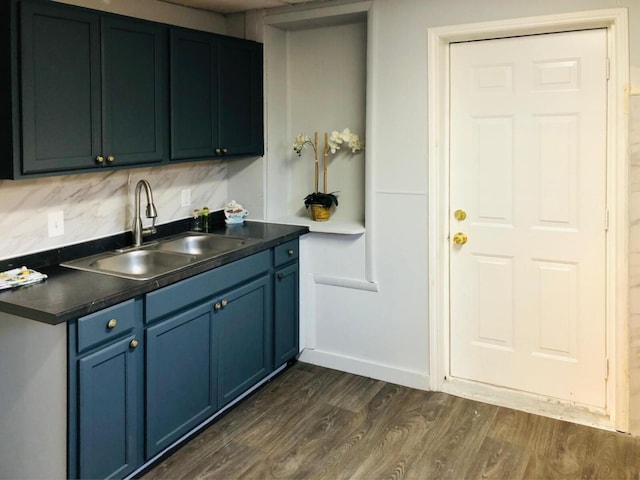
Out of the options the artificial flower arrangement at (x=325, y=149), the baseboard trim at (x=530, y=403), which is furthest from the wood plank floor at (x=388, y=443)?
the artificial flower arrangement at (x=325, y=149)

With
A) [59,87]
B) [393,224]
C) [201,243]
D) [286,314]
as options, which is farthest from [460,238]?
[59,87]

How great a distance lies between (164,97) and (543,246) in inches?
83.0

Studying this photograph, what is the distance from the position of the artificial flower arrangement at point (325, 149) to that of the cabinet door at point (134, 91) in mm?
1035

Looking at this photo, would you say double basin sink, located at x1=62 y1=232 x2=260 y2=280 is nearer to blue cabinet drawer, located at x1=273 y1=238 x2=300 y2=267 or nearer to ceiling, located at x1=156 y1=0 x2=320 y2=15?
blue cabinet drawer, located at x1=273 y1=238 x2=300 y2=267

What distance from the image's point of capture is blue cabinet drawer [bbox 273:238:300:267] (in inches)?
133

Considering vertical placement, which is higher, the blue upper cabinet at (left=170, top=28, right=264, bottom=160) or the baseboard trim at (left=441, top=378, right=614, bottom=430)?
the blue upper cabinet at (left=170, top=28, right=264, bottom=160)

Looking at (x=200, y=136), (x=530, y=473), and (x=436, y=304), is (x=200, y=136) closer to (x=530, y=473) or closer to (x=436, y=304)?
(x=436, y=304)

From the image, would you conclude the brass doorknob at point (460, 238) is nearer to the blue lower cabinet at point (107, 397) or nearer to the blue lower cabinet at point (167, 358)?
the blue lower cabinet at point (167, 358)

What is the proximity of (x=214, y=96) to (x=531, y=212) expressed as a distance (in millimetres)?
1832

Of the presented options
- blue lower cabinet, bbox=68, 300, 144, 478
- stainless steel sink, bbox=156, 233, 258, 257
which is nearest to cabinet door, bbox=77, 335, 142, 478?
blue lower cabinet, bbox=68, 300, 144, 478

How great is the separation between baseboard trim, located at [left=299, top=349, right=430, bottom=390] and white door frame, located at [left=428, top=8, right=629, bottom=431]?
0.09 m

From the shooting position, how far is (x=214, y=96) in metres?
3.26

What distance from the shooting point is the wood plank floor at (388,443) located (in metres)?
2.60

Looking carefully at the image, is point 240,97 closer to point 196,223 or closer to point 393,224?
point 196,223
